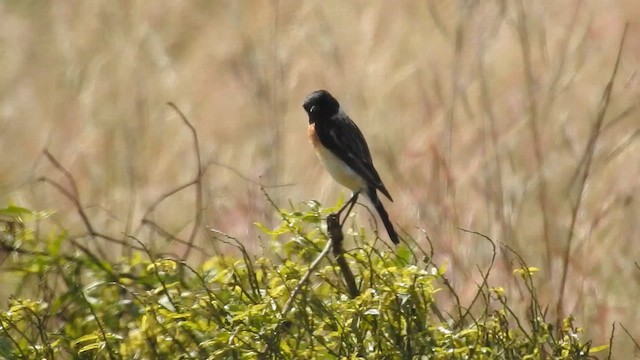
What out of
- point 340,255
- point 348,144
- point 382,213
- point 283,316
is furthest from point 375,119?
point 283,316

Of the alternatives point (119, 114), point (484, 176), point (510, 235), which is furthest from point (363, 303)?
point (119, 114)

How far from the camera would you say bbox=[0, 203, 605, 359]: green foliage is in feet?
8.87

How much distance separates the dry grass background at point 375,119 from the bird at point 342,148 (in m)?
0.10

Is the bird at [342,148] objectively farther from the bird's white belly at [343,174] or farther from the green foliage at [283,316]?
the green foliage at [283,316]

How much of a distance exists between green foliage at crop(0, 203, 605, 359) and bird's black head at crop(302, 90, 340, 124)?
194 centimetres

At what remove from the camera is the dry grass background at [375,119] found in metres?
4.76

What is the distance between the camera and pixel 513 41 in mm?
7059

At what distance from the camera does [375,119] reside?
6.04 meters

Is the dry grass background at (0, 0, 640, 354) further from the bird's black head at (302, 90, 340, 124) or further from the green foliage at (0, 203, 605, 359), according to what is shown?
the green foliage at (0, 203, 605, 359)

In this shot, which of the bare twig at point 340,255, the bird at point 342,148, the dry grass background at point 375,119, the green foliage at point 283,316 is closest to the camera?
the green foliage at point 283,316

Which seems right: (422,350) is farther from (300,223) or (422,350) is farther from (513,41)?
(513,41)

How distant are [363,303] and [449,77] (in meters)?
4.56

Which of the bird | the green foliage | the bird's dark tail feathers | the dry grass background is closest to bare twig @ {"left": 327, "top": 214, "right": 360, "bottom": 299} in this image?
the green foliage

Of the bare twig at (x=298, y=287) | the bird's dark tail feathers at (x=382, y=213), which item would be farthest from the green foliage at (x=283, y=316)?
the bird's dark tail feathers at (x=382, y=213)
